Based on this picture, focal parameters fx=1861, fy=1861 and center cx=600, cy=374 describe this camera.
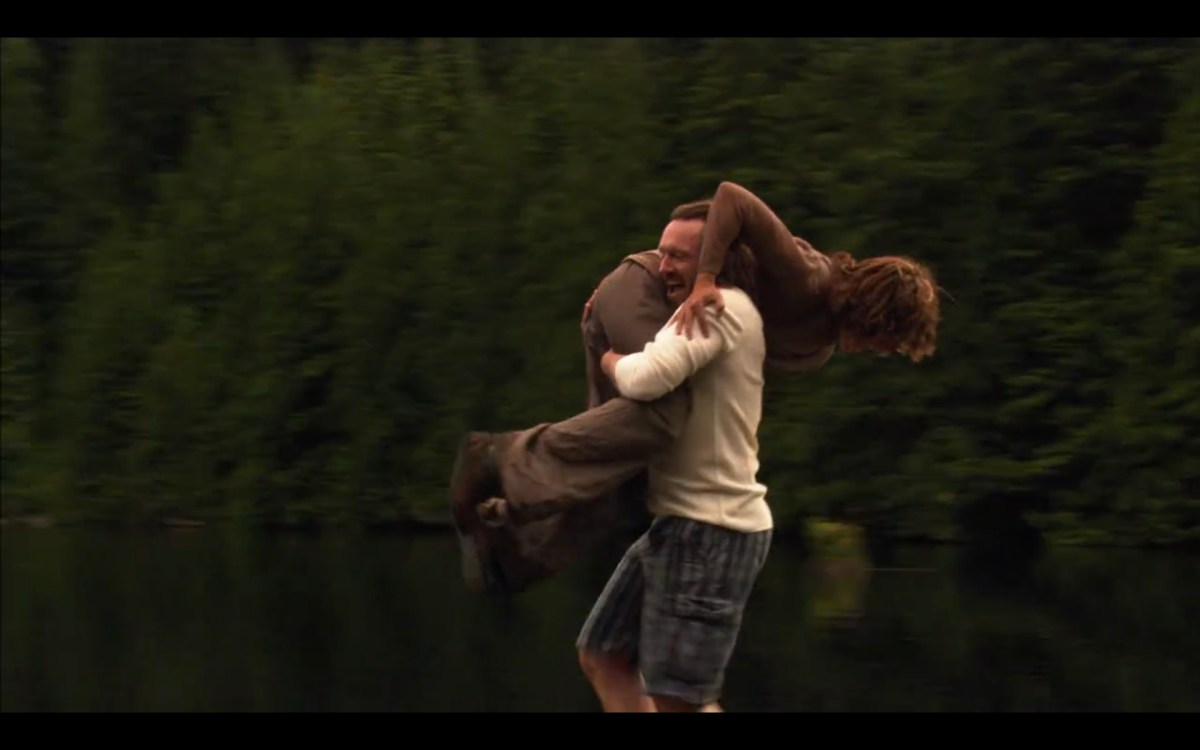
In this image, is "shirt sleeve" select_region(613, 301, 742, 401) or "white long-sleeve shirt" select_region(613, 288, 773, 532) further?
"white long-sleeve shirt" select_region(613, 288, 773, 532)

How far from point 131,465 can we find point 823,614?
402 centimetres

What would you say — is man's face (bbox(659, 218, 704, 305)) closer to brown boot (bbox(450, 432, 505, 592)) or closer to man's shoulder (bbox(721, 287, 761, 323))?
man's shoulder (bbox(721, 287, 761, 323))

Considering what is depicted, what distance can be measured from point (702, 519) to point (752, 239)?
2.37ft

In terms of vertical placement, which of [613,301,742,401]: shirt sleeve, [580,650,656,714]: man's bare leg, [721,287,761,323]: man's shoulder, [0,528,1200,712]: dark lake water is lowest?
[0,528,1200,712]: dark lake water

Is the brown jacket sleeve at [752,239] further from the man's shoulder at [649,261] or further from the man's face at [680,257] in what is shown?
the man's shoulder at [649,261]

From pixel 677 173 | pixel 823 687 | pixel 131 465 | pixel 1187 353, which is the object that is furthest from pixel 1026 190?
pixel 131 465

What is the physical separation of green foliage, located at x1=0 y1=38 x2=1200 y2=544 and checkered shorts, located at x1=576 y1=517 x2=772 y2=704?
3333mm

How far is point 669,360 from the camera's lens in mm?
4523

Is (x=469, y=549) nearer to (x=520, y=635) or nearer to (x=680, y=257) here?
(x=680, y=257)

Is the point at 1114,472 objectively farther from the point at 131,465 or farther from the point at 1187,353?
the point at 131,465

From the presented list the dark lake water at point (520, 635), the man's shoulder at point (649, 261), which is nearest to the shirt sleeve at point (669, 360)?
the man's shoulder at point (649, 261)

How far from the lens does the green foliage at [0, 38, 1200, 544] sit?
305 inches

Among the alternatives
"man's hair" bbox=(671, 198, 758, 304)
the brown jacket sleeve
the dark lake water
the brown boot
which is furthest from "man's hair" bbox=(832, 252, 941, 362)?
the dark lake water

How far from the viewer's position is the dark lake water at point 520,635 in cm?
634
